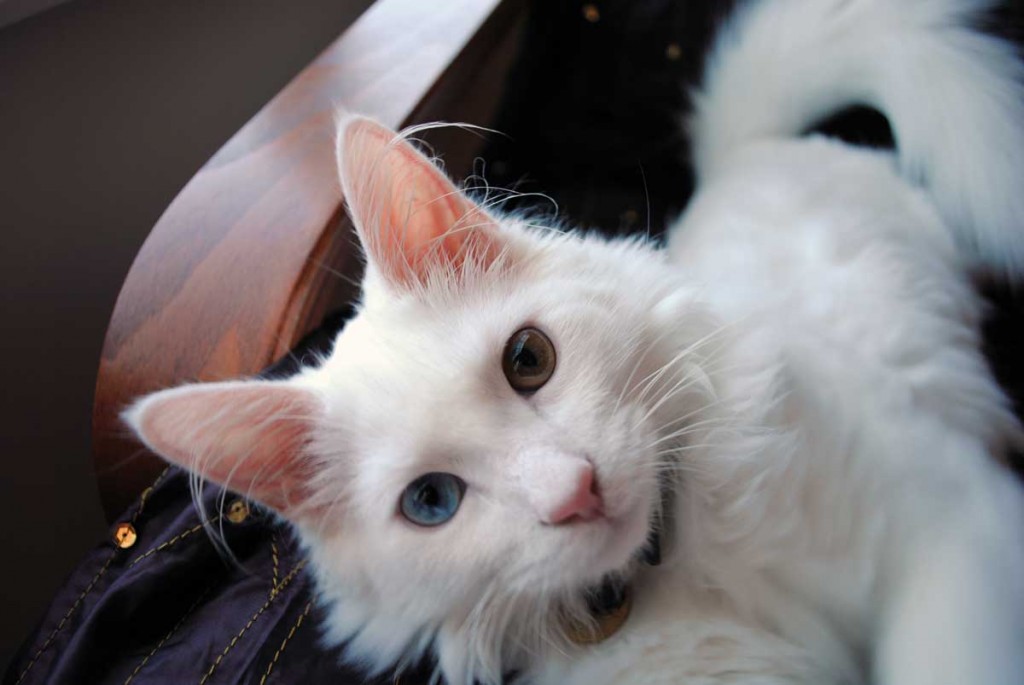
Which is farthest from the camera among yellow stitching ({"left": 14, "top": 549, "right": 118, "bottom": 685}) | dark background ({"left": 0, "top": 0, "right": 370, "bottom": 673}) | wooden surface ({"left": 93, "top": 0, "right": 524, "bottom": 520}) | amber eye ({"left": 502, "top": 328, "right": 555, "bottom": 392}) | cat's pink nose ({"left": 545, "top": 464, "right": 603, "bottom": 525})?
dark background ({"left": 0, "top": 0, "right": 370, "bottom": 673})

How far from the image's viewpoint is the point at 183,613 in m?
0.85

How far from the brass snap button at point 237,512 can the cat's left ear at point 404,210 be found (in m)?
0.36

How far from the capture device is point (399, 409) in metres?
0.68

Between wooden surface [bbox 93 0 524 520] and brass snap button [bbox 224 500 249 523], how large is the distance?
16cm

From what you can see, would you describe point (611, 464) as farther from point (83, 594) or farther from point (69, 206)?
point (69, 206)

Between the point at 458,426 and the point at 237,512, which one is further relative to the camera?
the point at 237,512

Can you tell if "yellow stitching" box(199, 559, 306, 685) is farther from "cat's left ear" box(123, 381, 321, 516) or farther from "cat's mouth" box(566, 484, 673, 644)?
"cat's mouth" box(566, 484, 673, 644)

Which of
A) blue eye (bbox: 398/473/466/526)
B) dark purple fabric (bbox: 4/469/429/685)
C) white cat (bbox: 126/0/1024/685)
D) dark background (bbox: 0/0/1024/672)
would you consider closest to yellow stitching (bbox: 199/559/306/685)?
dark purple fabric (bbox: 4/469/429/685)

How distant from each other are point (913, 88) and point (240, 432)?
1051 mm

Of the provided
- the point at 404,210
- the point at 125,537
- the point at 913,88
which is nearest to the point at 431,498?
the point at 404,210

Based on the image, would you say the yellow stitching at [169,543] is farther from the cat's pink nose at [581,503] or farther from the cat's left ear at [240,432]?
the cat's pink nose at [581,503]

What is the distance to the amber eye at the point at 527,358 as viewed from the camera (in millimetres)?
699

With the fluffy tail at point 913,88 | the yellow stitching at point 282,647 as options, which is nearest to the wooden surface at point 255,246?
the yellow stitching at point 282,647

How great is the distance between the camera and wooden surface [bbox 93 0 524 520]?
92 centimetres
